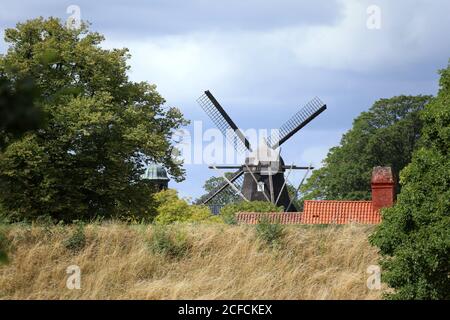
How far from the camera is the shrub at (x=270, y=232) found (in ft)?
65.8

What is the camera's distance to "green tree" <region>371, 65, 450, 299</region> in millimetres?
15266

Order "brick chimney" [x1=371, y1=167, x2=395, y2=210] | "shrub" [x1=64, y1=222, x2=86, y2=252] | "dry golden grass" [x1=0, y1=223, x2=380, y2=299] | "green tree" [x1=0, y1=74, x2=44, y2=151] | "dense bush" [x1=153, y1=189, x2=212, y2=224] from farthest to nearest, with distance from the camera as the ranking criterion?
"dense bush" [x1=153, y1=189, x2=212, y2=224]
"brick chimney" [x1=371, y1=167, x2=395, y2=210]
"shrub" [x1=64, y1=222, x2=86, y2=252]
"dry golden grass" [x1=0, y1=223, x2=380, y2=299]
"green tree" [x1=0, y1=74, x2=44, y2=151]

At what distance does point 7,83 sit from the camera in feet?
8.76

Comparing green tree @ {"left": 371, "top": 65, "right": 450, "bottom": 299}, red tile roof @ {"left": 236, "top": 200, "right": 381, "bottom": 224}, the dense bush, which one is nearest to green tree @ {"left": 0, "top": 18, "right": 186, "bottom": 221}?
red tile roof @ {"left": 236, "top": 200, "right": 381, "bottom": 224}

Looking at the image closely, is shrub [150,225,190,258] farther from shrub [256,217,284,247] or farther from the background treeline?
the background treeline

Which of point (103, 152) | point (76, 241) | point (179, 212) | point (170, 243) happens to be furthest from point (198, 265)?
point (179, 212)

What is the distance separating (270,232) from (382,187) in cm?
1135

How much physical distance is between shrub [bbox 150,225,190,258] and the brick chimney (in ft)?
38.6

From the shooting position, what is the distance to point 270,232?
20.2 metres

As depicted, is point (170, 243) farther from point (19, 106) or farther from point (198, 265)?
point (19, 106)

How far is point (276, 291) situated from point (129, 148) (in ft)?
52.5

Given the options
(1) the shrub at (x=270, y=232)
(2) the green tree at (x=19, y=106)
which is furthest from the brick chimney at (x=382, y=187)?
(2) the green tree at (x=19, y=106)
